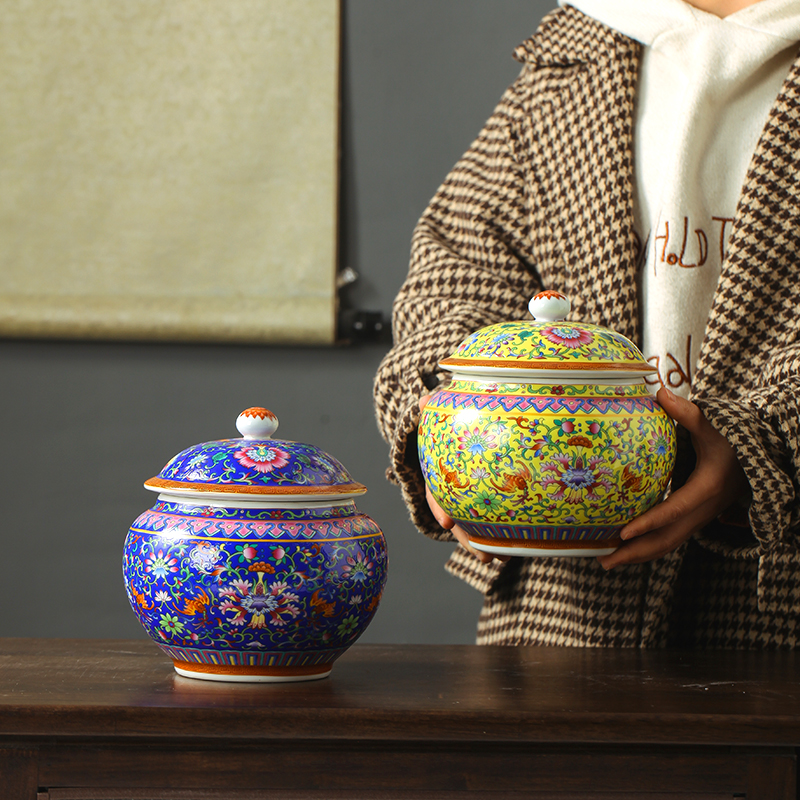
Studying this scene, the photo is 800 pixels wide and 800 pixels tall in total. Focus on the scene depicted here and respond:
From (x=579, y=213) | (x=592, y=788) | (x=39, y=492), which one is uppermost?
(x=579, y=213)

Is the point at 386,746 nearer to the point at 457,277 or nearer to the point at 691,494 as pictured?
the point at 691,494

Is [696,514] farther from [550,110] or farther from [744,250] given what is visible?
[550,110]

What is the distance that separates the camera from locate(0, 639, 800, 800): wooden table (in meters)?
0.60

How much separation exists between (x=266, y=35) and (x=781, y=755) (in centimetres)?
168

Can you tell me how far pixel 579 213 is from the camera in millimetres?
1034

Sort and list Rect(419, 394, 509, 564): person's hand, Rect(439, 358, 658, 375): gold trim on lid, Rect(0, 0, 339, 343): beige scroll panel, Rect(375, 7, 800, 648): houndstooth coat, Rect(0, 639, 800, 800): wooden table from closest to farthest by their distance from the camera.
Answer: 1. Rect(0, 639, 800, 800): wooden table
2. Rect(439, 358, 658, 375): gold trim on lid
3. Rect(419, 394, 509, 564): person's hand
4. Rect(375, 7, 800, 648): houndstooth coat
5. Rect(0, 0, 339, 343): beige scroll panel

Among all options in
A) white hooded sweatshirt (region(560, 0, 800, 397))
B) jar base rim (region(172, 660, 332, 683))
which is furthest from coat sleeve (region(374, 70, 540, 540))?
jar base rim (region(172, 660, 332, 683))

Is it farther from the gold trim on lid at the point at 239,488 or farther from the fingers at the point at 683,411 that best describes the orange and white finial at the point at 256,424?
the fingers at the point at 683,411

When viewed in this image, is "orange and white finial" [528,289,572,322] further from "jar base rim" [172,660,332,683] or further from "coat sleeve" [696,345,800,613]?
"jar base rim" [172,660,332,683]

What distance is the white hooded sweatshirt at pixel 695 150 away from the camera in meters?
1.00

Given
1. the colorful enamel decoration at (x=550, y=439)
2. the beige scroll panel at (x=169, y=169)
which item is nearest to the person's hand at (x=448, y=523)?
the colorful enamel decoration at (x=550, y=439)

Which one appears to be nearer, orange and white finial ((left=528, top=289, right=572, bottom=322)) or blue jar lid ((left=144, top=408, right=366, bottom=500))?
blue jar lid ((left=144, top=408, right=366, bottom=500))

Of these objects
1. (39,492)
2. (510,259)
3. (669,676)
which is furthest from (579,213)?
(39,492)

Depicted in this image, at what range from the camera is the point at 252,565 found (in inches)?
25.3
